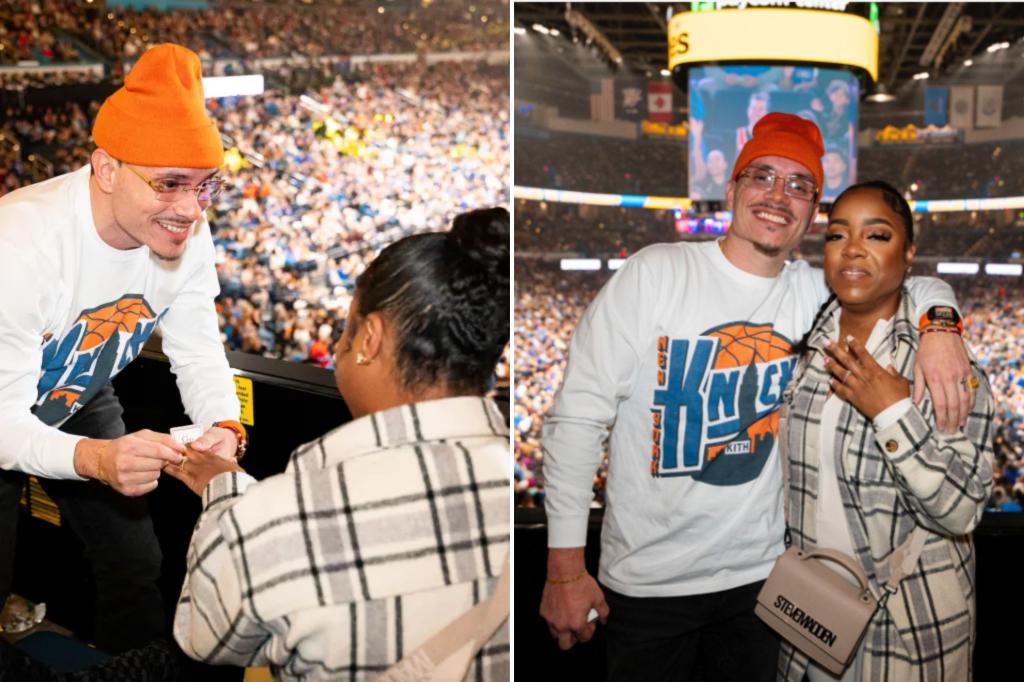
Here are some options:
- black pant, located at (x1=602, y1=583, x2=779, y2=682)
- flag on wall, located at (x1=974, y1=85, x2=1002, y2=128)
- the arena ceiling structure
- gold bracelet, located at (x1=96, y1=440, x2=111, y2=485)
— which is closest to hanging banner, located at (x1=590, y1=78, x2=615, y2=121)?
the arena ceiling structure

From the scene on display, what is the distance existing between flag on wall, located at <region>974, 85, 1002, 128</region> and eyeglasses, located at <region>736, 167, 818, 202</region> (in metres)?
12.7

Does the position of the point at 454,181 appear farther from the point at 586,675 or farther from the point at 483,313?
the point at 586,675

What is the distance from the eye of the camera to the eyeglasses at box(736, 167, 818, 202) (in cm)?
175

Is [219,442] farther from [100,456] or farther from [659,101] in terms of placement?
[659,101]

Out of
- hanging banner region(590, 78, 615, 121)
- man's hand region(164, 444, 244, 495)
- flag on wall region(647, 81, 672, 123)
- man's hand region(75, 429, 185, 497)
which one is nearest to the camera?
man's hand region(164, 444, 244, 495)

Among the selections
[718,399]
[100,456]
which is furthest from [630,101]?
[100,456]

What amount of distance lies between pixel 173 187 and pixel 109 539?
793mm

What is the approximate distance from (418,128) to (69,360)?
843mm

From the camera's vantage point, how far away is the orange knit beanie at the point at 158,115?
1.41m

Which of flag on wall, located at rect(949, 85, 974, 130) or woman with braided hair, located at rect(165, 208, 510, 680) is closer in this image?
woman with braided hair, located at rect(165, 208, 510, 680)

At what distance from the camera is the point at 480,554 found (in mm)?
1159

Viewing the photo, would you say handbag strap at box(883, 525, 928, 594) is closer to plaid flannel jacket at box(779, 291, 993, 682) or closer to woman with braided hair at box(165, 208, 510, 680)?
plaid flannel jacket at box(779, 291, 993, 682)

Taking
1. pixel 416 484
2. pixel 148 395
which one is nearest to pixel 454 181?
pixel 148 395

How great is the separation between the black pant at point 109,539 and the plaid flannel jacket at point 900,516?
1288 millimetres
